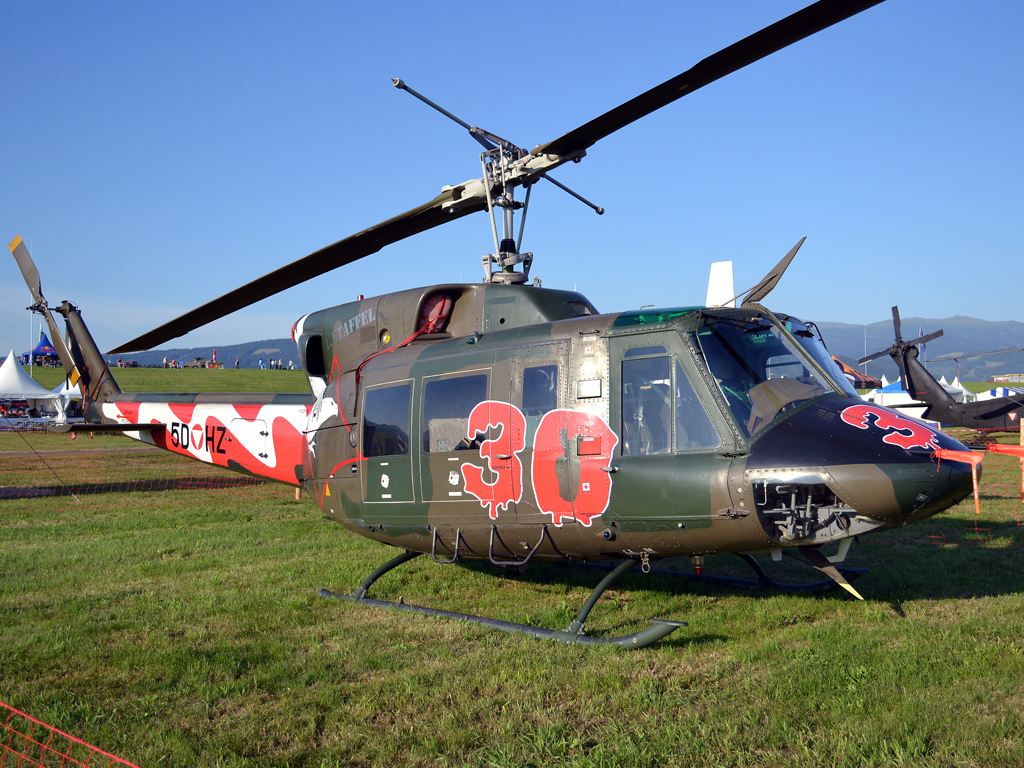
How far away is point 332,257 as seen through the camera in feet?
26.2

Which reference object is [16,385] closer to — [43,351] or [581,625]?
[43,351]

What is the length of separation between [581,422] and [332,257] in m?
3.55

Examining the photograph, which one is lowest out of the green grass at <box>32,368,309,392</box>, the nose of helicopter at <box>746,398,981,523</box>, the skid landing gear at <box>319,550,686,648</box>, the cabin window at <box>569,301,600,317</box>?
the skid landing gear at <box>319,550,686,648</box>

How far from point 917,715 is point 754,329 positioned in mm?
2997

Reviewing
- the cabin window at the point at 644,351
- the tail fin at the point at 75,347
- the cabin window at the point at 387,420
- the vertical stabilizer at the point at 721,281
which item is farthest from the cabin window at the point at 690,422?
the vertical stabilizer at the point at 721,281

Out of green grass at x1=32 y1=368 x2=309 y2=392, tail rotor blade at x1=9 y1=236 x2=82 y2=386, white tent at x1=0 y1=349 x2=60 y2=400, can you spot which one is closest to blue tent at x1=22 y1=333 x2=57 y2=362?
green grass at x1=32 y1=368 x2=309 y2=392

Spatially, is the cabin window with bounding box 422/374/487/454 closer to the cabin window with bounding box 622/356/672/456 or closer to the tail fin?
the cabin window with bounding box 622/356/672/456

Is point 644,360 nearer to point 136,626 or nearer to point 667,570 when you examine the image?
point 667,570

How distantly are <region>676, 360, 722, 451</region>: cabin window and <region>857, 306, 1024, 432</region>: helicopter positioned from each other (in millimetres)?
28566

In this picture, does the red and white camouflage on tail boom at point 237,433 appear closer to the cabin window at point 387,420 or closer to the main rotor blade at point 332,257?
the cabin window at point 387,420

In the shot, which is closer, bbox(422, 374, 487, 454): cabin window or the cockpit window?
the cockpit window

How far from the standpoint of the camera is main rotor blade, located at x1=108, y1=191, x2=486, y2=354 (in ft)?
25.3

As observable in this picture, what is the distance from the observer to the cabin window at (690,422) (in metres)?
5.67

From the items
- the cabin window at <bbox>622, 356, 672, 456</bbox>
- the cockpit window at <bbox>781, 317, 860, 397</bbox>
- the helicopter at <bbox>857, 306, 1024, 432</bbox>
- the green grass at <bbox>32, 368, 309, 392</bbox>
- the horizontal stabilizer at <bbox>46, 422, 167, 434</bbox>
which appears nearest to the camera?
the cabin window at <bbox>622, 356, 672, 456</bbox>
